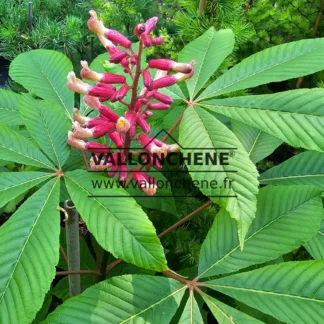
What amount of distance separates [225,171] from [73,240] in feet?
1.27

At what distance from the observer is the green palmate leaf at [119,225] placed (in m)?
0.76

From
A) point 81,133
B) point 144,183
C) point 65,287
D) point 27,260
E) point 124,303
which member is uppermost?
point 81,133

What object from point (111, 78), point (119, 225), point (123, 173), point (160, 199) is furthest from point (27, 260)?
point (160, 199)

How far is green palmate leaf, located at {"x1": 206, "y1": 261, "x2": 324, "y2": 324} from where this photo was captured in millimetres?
817

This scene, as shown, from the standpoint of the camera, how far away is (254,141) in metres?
1.22

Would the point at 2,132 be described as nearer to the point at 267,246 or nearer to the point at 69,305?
the point at 69,305

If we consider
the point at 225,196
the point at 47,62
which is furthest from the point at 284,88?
the point at 225,196

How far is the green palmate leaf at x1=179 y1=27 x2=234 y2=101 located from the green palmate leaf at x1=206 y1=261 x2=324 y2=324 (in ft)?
1.56

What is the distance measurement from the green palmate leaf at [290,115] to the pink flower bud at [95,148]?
0.94 feet

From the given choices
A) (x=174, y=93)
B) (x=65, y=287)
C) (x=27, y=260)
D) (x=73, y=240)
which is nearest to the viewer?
Answer: (x=27, y=260)

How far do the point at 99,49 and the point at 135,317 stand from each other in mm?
1634

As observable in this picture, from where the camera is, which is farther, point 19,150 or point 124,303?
point 19,150

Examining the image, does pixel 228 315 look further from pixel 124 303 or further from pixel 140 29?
pixel 140 29

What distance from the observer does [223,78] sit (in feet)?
3.52
